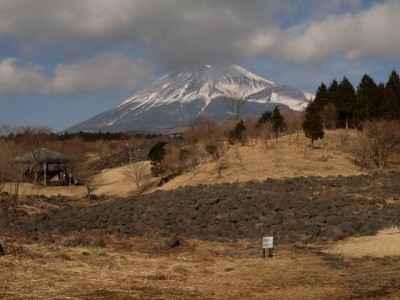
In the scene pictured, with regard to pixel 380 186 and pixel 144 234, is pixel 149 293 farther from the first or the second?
pixel 380 186

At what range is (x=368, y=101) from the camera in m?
49.7

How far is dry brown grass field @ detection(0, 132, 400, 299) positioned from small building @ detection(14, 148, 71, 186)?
35.4 meters

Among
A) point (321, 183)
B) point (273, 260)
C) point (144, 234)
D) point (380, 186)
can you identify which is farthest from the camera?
point (321, 183)

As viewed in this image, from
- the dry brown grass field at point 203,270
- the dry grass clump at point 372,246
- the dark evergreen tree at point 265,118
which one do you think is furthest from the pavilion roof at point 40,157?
the dry grass clump at point 372,246

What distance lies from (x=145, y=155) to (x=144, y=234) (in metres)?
51.6

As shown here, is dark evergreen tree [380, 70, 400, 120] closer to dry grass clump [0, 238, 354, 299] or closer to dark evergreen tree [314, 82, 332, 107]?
dark evergreen tree [314, 82, 332, 107]

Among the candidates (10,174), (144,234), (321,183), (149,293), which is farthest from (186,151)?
(149,293)

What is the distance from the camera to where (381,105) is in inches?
1845

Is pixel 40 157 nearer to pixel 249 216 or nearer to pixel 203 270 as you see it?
pixel 249 216

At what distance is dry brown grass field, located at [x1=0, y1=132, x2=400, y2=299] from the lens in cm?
673

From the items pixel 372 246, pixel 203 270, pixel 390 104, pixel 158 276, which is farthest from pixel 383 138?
pixel 158 276

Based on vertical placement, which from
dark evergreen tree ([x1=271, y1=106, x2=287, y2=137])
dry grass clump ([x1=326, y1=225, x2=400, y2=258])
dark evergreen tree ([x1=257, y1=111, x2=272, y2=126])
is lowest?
dry grass clump ([x1=326, y1=225, x2=400, y2=258])

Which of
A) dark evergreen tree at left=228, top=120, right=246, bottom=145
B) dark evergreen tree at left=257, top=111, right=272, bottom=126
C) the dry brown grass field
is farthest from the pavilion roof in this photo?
the dry brown grass field

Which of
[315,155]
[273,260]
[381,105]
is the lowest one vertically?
[273,260]
